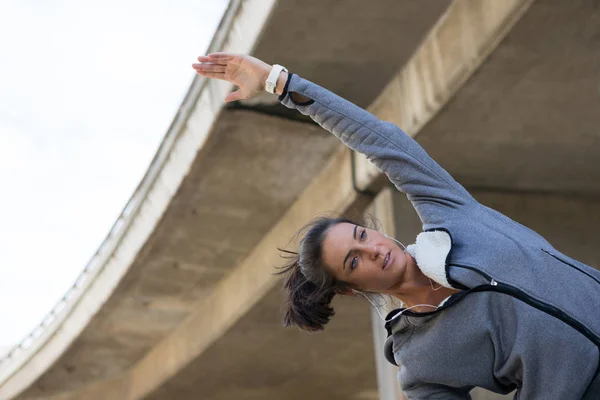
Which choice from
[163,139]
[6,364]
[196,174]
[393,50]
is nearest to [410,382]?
[393,50]

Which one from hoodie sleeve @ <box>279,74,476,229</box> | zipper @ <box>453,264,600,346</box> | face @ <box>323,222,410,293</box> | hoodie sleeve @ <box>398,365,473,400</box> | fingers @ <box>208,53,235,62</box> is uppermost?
hoodie sleeve @ <box>279,74,476,229</box>

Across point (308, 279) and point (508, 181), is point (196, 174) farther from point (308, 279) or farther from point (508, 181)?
point (308, 279)

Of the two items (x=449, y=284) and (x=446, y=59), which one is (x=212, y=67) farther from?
(x=446, y=59)

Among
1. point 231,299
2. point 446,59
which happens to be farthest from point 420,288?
point 231,299

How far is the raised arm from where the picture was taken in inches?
107

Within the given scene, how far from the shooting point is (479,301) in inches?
100

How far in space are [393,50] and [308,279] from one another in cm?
407

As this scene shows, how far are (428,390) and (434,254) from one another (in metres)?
0.47

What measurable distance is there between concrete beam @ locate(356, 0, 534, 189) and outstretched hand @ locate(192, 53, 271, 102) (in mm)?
2243

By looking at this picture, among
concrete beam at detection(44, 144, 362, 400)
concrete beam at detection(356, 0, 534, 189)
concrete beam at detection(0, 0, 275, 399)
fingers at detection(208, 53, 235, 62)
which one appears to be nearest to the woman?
fingers at detection(208, 53, 235, 62)

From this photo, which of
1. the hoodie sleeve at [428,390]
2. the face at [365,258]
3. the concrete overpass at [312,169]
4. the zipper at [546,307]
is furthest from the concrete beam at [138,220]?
the zipper at [546,307]

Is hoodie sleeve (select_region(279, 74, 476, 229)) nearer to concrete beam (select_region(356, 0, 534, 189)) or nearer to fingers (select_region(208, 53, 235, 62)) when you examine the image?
fingers (select_region(208, 53, 235, 62))

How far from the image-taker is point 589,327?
2467mm

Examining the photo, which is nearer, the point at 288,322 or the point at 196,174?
the point at 288,322
